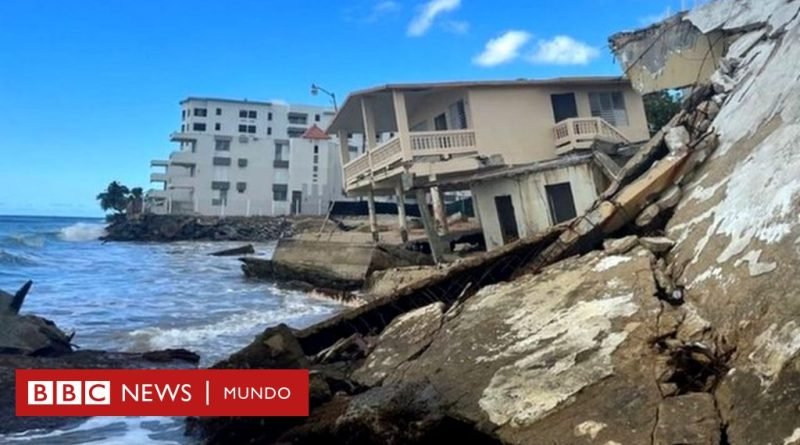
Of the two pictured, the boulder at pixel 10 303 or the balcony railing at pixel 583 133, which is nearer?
the boulder at pixel 10 303

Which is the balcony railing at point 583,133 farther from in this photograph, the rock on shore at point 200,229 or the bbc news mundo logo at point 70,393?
the rock on shore at point 200,229

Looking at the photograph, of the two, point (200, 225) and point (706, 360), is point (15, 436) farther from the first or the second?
point (200, 225)

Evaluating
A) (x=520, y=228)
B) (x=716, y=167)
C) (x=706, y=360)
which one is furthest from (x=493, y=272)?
(x=520, y=228)

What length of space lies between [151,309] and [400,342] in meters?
10.4

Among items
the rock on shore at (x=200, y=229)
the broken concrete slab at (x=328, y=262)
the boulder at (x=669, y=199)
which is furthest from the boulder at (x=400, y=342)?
the rock on shore at (x=200, y=229)

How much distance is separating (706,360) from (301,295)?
14.6 m

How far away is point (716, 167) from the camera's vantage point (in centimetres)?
761

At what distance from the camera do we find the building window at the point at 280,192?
6162 cm

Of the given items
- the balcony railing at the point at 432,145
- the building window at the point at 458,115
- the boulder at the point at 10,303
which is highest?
the building window at the point at 458,115

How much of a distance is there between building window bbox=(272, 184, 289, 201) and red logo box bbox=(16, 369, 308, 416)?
5523 cm

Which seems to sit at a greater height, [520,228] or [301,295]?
[520,228]

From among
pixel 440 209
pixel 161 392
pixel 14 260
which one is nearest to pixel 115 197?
pixel 14 260

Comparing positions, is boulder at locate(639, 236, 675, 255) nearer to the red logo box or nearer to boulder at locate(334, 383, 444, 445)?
boulder at locate(334, 383, 444, 445)

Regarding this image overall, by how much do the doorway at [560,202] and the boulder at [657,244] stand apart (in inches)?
327
